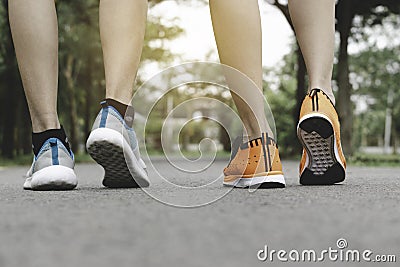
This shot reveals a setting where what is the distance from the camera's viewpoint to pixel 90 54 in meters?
17.7

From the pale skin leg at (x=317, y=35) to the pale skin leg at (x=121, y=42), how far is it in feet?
2.13

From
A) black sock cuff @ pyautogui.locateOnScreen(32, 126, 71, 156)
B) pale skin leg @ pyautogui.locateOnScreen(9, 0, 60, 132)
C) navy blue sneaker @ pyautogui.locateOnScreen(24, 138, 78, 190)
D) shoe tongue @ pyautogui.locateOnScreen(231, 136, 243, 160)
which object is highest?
pale skin leg @ pyautogui.locateOnScreen(9, 0, 60, 132)

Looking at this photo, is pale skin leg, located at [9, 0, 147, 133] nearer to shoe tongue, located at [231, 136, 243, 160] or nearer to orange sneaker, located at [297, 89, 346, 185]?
shoe tongue, located at [231, 136, 243, 160]

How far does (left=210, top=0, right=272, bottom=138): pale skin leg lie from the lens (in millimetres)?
2061

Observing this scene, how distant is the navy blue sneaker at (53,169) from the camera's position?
1959 millimetres

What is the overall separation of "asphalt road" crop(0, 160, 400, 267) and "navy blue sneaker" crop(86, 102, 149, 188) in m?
0.19

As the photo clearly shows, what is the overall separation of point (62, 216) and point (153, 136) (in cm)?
78

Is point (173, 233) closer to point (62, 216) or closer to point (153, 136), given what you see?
point (62, 216)

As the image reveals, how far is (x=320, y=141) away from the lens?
6.71ft

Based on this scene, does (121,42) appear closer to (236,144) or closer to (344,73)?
(236,144)

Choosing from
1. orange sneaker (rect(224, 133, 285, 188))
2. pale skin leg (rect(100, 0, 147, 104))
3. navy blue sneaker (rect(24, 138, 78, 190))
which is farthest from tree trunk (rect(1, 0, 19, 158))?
orange sneaker (rect(224, 133, 285, 188))

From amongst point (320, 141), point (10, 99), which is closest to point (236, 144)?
point (320, 141)

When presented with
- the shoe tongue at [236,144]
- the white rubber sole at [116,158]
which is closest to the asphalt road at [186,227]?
the white rubber sole at [116,158]

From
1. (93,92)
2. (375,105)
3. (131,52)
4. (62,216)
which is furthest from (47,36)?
(375,105)
